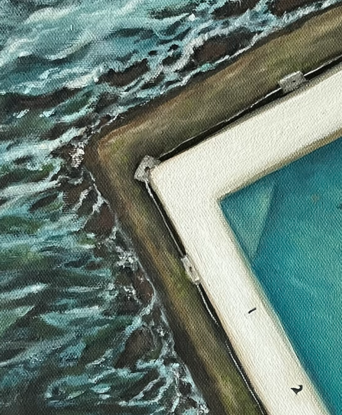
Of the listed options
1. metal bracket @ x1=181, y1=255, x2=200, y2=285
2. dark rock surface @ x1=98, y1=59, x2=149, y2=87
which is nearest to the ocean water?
dark rock surface @ x1=98, y1=59, x2=149, y2=87

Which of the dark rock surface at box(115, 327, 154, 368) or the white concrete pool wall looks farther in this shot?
the dark rock surface at box(115, 327, 154, 368)

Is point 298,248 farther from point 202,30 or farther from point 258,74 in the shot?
point 202,30

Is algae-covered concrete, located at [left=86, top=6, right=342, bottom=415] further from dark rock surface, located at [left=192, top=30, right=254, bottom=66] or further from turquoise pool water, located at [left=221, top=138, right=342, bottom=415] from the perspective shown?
turquoise pool water, located at [left=221, top=138, right=342, bottom=415]

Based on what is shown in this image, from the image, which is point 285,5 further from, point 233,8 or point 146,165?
point 146,165

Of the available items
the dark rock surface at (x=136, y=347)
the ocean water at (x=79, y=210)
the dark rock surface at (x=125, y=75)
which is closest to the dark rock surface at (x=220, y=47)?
the ocean water at (x=79, y=210)

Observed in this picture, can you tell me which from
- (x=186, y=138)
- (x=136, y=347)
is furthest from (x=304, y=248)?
(x=136, y=347)

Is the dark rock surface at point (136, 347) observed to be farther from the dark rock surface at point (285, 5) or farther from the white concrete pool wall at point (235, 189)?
the dark rock surface at point (285, 5)

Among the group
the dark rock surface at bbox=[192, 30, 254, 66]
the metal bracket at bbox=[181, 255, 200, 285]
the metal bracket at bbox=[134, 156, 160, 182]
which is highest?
the dark rock surface at bbox=[192, 30, 254, 66]
